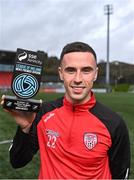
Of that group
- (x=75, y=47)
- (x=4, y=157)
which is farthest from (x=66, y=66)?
(x=4, y=157)

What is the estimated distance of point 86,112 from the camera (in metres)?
2.33

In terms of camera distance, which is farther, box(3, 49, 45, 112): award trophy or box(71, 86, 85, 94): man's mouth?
box(3, 49, 45, 112): award trophy

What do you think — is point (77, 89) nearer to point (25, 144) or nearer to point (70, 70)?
point (70, 70)

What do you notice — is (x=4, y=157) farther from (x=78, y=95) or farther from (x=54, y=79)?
(x=54, y=79)

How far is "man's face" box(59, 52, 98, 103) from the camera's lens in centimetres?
226

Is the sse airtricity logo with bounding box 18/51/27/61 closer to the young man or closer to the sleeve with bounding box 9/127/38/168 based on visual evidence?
the young man

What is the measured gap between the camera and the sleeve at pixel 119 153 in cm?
230

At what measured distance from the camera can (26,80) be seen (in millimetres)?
2479

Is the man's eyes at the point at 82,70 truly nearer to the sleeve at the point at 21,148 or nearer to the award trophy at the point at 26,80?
the award trophy at the point at 26,80

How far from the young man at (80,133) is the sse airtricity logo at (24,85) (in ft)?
0.60

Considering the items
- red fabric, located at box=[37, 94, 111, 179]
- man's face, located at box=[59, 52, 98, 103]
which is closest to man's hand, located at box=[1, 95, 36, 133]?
red fabric, located at box=[37, 94, 111, 179]

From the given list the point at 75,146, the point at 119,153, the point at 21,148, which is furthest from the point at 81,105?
the point at 21,148

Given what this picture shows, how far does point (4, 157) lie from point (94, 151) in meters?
6.19

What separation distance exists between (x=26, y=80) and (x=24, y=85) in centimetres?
3
